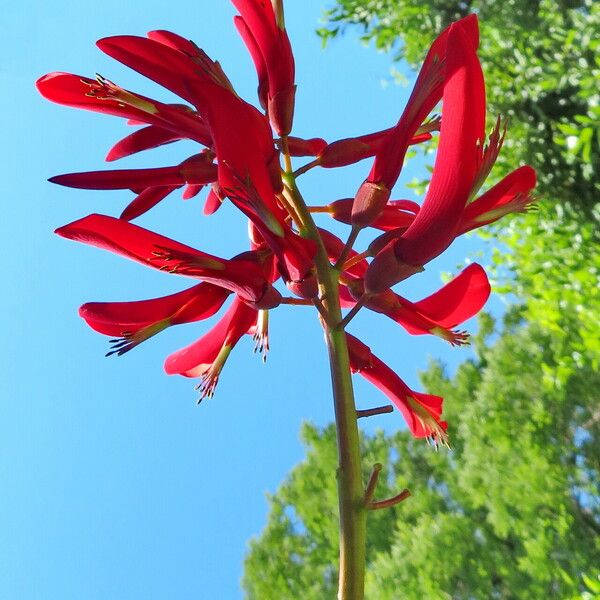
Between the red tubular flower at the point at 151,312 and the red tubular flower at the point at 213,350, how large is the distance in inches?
1.2

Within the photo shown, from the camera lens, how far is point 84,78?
1.68ft

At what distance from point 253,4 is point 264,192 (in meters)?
0.16

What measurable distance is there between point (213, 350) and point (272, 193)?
0.18 m

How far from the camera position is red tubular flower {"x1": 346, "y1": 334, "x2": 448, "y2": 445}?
0.54m

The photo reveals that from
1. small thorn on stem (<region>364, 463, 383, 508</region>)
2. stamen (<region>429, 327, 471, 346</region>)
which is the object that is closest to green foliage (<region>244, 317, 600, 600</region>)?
stamen (<region>429, 327, 471, 346</region>)

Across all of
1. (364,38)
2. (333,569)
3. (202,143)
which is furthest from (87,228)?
(333,569)

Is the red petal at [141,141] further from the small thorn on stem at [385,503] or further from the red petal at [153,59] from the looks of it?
the small thorn on stem at [385,503]

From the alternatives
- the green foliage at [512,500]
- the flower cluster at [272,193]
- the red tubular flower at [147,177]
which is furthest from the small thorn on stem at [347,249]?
the green foliage at [512,500]

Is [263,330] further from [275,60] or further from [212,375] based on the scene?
[275,60]

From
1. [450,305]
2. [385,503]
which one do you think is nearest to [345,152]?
[450,305]

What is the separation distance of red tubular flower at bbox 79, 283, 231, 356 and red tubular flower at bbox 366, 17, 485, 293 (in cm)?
14

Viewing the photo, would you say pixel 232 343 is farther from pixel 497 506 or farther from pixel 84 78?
pixel 497 506

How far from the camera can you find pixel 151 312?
0.51 meters

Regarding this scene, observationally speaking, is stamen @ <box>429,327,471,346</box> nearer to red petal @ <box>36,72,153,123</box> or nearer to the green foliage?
red petal @ <box>36,72,153,123</box>
